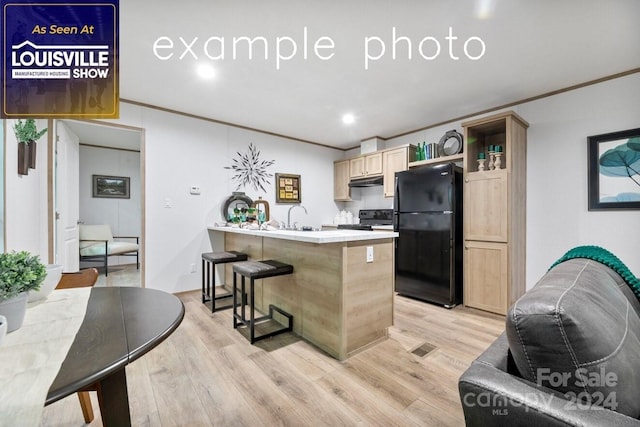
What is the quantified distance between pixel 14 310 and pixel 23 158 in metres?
1.72

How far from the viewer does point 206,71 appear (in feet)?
8.55

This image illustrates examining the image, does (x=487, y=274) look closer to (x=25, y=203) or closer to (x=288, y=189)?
(x=288, y=189)

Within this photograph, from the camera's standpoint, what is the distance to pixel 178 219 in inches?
144

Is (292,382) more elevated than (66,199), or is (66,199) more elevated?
(66,199)

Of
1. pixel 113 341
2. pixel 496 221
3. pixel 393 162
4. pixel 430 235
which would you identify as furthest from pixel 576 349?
pixel 393 162

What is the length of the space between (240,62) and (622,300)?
9.26 ft

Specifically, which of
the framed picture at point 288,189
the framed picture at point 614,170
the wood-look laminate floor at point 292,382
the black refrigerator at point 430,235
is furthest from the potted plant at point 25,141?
the framed picture at point 614,170

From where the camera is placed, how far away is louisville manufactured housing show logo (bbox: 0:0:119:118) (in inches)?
70.2

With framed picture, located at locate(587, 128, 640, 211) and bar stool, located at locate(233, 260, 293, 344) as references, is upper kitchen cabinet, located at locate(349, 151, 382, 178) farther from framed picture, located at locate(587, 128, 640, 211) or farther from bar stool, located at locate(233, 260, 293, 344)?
bar stool, located at locate(233, 260, 293, 344)

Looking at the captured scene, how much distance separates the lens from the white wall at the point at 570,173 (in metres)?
2.58

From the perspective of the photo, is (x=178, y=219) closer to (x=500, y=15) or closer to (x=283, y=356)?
(x=283, y=356)

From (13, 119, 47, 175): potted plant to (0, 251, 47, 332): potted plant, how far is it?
61.7 inches

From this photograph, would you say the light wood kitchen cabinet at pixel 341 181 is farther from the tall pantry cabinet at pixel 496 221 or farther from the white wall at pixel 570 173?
the white wall at pixel 570 173

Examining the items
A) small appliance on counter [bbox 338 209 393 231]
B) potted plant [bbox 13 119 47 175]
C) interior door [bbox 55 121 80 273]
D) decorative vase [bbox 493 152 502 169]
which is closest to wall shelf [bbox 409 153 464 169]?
decorative vase [bbox 493 152 502 169]
